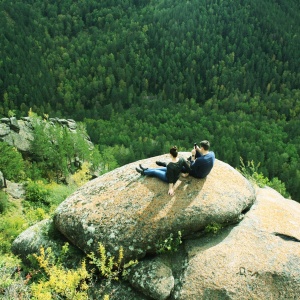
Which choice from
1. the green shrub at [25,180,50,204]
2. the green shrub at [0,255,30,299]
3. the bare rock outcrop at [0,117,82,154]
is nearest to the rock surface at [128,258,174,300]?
the green shrub at [0,255,30,299]

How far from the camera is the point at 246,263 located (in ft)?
43.2

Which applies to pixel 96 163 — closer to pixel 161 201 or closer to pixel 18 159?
pixel 18 159

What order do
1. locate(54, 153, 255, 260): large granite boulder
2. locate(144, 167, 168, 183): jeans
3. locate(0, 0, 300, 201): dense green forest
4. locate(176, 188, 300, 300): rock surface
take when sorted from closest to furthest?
locate(176, 188, 300, 300): rock surface
locate(54, 153, 255, 260): large granite boulder
locate(144, 167, 168, 183): jeans
locate(0, 0, 300, 201): dense green forest

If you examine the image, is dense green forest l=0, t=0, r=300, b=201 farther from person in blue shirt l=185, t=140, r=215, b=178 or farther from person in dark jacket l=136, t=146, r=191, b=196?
person in blue shirt l=185, t=140, r=215, b=178

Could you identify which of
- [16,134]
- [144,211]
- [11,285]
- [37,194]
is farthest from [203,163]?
[16,134]

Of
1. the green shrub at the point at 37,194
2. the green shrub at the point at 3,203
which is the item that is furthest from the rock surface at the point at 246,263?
the green shrub at the point at 37,194

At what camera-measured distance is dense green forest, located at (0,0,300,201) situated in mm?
117562

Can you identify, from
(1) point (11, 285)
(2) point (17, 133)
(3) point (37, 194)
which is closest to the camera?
(1) point (11, 285)

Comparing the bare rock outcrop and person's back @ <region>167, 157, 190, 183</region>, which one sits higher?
person's back @ <region>167, 157, 190, 183</region>

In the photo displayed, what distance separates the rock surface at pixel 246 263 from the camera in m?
12.6

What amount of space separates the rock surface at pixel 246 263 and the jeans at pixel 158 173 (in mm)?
3258

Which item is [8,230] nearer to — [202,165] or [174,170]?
[174,170]

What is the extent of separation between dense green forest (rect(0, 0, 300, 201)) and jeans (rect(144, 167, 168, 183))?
7607cm

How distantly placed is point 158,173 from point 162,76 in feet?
508
